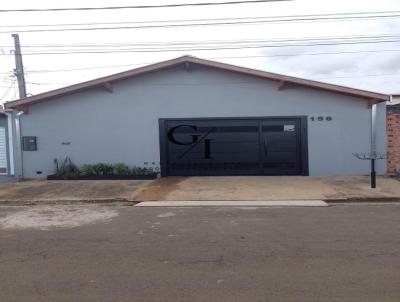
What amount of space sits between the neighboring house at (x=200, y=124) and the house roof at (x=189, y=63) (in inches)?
1.5

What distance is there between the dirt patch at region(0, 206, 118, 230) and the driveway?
0.08 feet

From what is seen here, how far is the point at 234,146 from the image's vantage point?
15969mm

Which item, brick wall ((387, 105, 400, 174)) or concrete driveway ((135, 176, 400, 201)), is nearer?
concrete driveway ((135, 176, 400, 201))

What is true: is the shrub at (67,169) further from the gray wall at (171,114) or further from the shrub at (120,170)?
the shrub at (120,170)

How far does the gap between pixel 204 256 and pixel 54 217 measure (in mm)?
4669

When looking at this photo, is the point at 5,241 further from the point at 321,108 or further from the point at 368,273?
the point at 321,108

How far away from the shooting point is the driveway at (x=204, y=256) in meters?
4.75

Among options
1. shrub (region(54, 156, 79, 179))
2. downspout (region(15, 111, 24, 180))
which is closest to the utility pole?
downspout (region(15, 111, 24, 180))

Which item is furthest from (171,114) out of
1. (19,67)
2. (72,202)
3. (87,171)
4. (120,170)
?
(19,67)

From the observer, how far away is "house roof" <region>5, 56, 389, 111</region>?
1462 centimetres

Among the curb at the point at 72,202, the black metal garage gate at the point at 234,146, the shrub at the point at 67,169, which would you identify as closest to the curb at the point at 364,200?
the black metal garage gate at the point at 234,146

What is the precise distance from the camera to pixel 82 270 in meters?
5.57

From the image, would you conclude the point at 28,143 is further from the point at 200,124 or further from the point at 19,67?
the point at 19,67

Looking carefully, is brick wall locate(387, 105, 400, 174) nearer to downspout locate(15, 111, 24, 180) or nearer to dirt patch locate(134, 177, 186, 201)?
dirt patch locate(134, 177, 186, 201)
